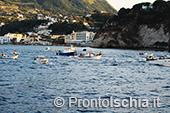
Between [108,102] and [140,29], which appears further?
[140,29]

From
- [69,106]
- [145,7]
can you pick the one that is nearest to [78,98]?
[69,106]

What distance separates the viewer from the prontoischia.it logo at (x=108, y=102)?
22438mm

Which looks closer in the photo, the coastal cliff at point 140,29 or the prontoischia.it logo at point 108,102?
the prontoischia.it logo at point 108,102

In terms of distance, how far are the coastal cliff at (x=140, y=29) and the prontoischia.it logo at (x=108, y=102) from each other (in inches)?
5248

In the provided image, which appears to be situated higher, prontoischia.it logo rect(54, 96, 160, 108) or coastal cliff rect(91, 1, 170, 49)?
coastal cliff rect(91, 1, 170, 49)

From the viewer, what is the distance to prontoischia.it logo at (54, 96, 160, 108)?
22.4m

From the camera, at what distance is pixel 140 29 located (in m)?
170

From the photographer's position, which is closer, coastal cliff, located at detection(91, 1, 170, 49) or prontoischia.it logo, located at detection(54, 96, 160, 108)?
prontoischia.it logo, located at detection(54, 96, 160, 108)

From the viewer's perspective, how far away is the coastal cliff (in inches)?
6206

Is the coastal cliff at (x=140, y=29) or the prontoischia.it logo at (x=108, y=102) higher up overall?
the coastal cliff at (x=140, y=29)

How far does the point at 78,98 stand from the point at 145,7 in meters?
179

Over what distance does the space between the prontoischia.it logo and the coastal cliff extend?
133 m

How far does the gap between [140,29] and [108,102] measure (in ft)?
495

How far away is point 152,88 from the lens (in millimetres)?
30312
